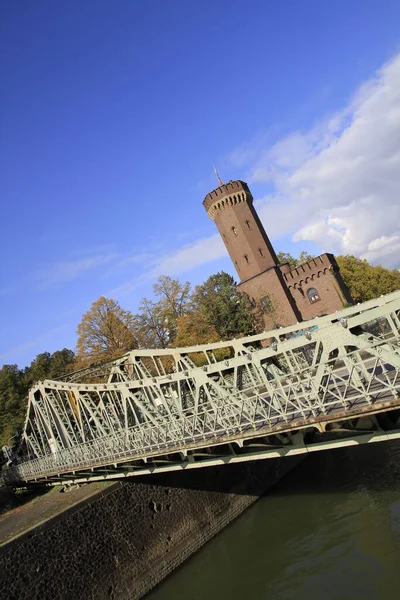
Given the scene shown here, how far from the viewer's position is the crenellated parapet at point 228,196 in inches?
1915

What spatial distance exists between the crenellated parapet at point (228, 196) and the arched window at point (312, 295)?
12.6 metres

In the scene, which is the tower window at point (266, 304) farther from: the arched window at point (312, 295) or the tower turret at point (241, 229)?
the arched window at point (312, 295)

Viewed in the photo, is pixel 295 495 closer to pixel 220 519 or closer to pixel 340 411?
pixel 220 519

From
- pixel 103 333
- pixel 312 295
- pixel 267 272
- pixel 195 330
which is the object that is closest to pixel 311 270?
pixel 312 295

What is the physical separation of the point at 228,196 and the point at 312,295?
1436 centimetres

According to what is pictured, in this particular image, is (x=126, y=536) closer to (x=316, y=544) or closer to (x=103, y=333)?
(x=316, y=544)

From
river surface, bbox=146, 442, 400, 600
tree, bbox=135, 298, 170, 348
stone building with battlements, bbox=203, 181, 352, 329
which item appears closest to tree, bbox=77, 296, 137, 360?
tree, bbox=135, 298, 170, 348

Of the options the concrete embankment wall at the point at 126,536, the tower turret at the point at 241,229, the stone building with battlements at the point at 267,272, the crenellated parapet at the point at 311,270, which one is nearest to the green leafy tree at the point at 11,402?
the concrete embankment wall at the point at 126,536

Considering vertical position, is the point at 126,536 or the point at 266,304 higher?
the point at 266,304

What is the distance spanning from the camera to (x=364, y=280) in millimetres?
50969

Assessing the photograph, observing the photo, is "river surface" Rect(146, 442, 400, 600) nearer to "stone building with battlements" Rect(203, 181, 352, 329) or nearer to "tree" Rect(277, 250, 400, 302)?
"stone building with battlements" Rect(203, 181, 352, 329)

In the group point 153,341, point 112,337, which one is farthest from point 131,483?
point 153,341

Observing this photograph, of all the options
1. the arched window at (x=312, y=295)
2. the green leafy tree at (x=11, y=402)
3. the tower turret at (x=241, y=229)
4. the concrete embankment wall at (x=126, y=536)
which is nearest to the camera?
the concrete embankment wall at (x=126, y=536)

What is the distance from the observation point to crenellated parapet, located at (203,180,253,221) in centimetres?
4864
